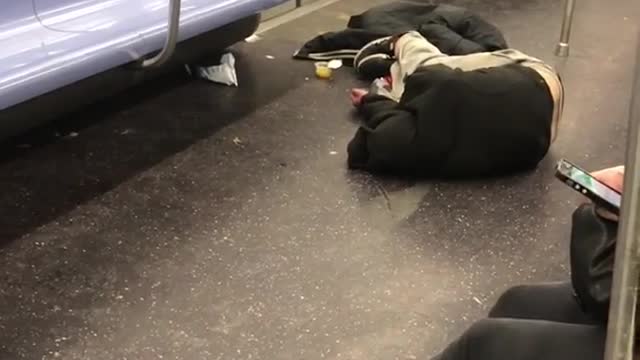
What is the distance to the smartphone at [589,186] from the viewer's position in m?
0.92

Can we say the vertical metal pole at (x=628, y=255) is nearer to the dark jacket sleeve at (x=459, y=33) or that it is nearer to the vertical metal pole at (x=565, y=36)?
the dark jacket sleeve at (x=459, y=33)

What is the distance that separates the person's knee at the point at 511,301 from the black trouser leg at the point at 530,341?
0.41 feet

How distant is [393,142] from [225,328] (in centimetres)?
62

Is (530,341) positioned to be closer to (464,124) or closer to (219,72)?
(464,124)

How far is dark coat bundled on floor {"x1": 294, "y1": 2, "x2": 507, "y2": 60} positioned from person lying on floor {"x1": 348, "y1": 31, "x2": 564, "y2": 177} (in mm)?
470

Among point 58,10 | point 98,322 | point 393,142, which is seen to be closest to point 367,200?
point 393,142

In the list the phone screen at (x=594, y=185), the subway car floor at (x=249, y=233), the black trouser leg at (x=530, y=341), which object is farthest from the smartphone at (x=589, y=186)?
the subway car floor at (x=249, y=233)

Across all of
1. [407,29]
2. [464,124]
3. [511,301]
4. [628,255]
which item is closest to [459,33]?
[407,29]

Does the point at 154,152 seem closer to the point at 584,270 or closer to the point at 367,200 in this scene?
the point at 367,200

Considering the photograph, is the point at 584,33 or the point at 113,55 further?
the point at 584,33

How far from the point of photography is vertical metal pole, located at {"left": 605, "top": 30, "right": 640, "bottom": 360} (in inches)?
26.5

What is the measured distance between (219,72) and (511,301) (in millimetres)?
1459

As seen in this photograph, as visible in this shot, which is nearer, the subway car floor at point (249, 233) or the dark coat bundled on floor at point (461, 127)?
the subway car floor at point (249, 233)

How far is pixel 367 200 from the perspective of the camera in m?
1.88
